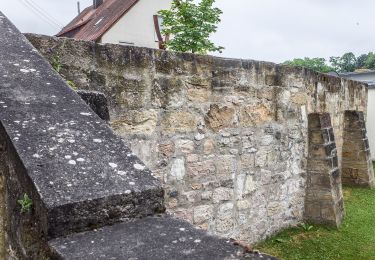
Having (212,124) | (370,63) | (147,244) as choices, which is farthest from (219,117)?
(370,63)

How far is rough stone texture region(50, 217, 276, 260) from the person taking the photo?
48.8 inches

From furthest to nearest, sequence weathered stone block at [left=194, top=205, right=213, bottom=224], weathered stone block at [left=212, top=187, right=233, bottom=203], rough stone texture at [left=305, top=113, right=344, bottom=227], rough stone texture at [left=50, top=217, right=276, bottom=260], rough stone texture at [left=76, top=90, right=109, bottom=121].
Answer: rough stone texture at [left=305, top=113, right=344, bottom=227] < weathered stone block at [left=212, top=187, right=233, bottom=203] < weathered stone block at [left=194, top=205, right=213, bottom=224] < rough stone texture at [left=76, top=90, right=109, bottom=121] < rough stone texture at [left=50, top=217, right=276, bottom=260]

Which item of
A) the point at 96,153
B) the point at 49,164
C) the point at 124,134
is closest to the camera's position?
the point at 49,164

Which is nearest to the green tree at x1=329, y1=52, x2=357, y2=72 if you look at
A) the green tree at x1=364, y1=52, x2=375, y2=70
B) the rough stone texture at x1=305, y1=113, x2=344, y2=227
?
the green tree at x1=364, y1=52, x2=375, y2=70

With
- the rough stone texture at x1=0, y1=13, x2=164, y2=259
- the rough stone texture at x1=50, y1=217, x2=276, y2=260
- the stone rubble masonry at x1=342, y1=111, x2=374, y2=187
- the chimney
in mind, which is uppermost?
the chimney

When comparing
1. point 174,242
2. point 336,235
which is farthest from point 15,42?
point 336,235

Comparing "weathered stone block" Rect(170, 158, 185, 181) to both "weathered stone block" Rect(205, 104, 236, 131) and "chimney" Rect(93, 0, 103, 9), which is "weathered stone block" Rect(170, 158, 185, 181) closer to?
"weathered stone block" Rect(205, 104, 236, 131)

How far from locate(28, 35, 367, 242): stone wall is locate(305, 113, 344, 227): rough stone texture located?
10 centimetres

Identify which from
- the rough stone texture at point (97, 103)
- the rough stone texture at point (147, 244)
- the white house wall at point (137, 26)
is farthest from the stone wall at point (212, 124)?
the white house wall at point (137, 26)

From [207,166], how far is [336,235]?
2180mm

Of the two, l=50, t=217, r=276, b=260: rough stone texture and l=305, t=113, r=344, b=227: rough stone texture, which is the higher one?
l=50, t=217, r=276, b=260: rough stone texture

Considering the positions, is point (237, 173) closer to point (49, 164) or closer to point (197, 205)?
point (197, 205)

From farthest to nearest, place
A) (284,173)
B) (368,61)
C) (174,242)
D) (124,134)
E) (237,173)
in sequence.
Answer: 1. (368,61)
2. (284,173)
3. (237,173)
4. (124,134)
5. (174,242)

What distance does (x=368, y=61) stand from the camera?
4281 cm
